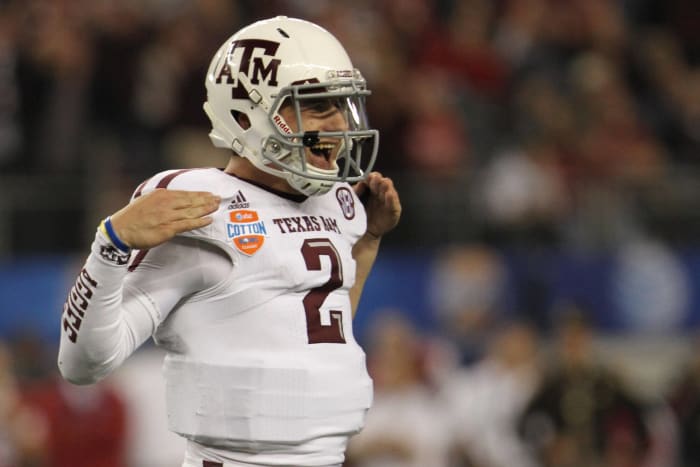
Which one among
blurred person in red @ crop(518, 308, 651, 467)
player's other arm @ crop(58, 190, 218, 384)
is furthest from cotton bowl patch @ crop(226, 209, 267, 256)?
blurred person in red @ crop(518, 308, 651, 467)

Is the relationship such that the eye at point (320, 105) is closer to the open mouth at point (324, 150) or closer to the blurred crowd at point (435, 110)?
the open mouth at point (324, 150)

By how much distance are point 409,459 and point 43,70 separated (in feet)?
11.5

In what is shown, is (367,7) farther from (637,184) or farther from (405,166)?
(637,184)

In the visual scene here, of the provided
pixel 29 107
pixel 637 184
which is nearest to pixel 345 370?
pixel 29 107

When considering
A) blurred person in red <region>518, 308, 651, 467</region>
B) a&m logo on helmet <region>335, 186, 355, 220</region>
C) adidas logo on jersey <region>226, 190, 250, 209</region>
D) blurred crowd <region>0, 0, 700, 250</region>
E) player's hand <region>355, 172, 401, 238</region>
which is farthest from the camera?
blurred crowd <region>0, 0, 700, 250</region>

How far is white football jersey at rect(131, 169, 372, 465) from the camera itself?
3322 mm

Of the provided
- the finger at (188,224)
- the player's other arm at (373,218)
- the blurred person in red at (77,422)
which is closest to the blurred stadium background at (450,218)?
the blurred person in red at (77,422)

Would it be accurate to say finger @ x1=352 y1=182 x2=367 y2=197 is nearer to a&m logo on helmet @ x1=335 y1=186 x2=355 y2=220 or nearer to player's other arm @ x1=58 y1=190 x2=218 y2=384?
a&m logo on helmet @ x1=335 y1=186 x2=355 y2=220

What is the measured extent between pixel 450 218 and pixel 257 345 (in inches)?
236

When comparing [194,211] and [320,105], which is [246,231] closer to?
[194,211]

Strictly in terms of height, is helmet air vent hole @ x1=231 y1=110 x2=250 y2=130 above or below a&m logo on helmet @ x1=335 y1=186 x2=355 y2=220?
above

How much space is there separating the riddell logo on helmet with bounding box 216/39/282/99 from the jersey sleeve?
0.43m

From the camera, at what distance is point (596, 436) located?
7293 millimetres

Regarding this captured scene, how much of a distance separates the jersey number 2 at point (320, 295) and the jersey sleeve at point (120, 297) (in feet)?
0.71
